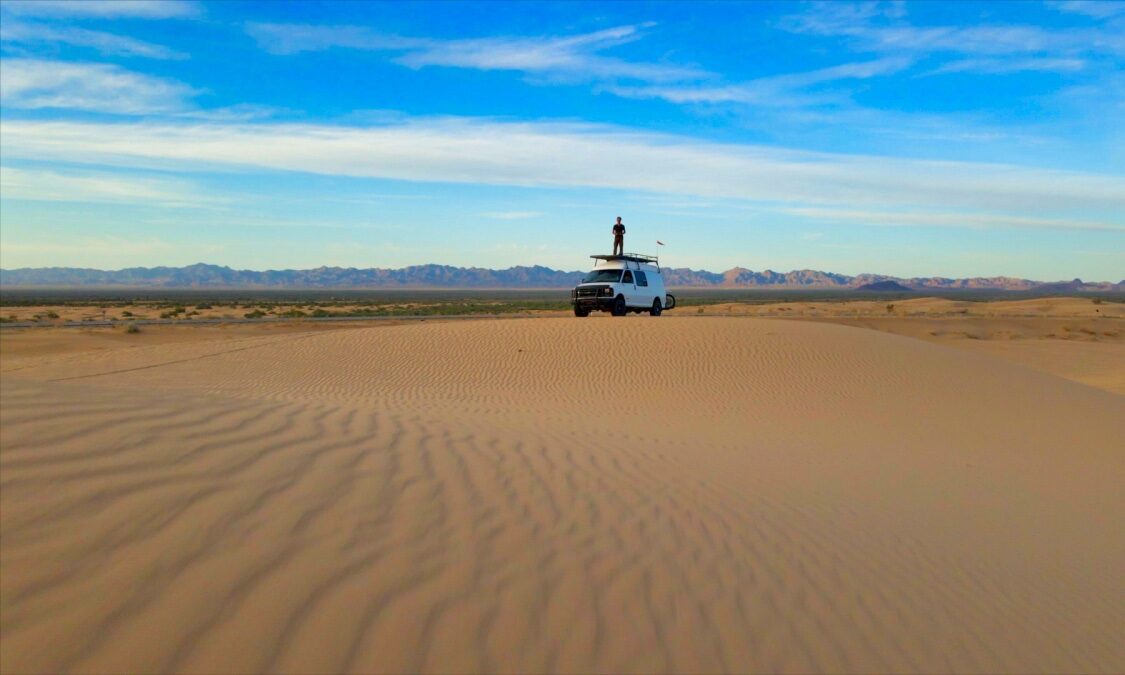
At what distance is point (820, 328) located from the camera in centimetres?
2016

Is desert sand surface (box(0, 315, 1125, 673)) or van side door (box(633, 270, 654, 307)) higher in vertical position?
van side door (box(633, 270, 654, 307))

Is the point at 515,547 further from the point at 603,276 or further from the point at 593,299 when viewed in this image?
the point at 603,276

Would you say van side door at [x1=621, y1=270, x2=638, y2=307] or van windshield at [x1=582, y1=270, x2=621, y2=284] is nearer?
van windshield at [x1=582, y1=270, x2=621, y2=284]

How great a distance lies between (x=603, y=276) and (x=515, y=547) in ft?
65.0

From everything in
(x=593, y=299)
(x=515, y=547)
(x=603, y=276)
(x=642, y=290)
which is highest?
(x=603, y=276)

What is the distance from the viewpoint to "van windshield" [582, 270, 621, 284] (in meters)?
23.7

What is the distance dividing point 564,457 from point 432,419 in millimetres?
2070

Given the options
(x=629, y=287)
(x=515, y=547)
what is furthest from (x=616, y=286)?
(x=515, y=547)

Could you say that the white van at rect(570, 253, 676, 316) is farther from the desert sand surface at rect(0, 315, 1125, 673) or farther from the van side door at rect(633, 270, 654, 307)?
the desert sand surface at rect(0, 315, 1125, 673)

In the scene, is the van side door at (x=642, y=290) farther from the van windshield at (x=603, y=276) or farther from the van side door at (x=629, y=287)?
the van windshield at (x=603, y=276)

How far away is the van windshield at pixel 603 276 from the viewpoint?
23.7 m

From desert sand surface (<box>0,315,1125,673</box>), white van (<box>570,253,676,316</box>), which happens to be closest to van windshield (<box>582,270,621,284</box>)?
white van (<box>570,253,676,316</box>)

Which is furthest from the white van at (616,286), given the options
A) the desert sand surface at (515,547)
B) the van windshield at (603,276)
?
the desert sand surface at (515,547)

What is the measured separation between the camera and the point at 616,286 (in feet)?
77.4
